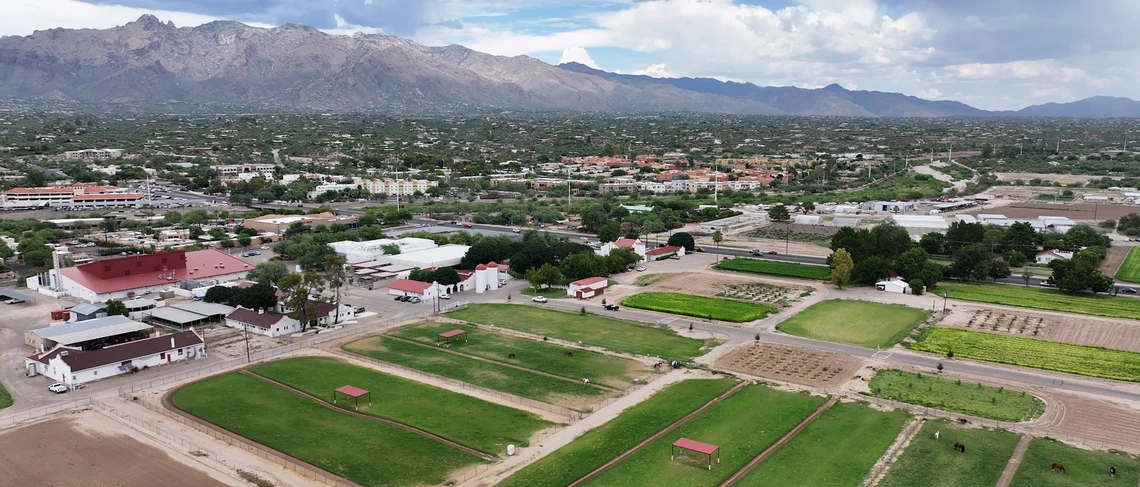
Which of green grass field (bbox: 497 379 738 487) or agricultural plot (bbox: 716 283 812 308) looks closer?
green grass field (bbox: 497 379 738 487)

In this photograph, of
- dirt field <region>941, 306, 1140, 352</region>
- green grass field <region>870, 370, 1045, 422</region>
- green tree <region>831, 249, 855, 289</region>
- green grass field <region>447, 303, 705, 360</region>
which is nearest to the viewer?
green grass field <region>870, 370, 1045, 422</region>

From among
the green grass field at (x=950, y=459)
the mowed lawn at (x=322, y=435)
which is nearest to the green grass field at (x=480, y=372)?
the mowed lawn at (x=322, y=435)

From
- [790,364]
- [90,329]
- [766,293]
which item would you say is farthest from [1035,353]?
[90,329]

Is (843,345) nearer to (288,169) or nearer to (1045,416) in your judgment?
(1045,416)

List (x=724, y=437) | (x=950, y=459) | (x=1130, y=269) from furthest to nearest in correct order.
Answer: (x=1130, y=269) → (x=724, y=437) → (x=950, y=459)

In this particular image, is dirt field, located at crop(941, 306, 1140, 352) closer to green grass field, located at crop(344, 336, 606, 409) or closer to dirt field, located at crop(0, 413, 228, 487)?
green grass field, located at crop(344, 336, 606, 409)

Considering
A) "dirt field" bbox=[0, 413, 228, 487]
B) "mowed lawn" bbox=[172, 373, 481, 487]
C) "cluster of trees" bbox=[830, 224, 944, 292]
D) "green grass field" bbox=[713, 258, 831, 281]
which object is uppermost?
"cluster of trees" bbox=[830, 224, 944, 292]

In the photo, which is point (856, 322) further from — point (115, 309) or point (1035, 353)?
point (115, 309)

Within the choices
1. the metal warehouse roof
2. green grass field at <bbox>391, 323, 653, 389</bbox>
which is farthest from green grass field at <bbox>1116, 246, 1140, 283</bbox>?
the metal warehouse roof
